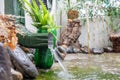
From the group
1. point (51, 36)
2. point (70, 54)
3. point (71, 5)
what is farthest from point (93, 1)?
point (51, 36)

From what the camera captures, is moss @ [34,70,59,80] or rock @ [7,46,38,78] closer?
rock @ [7,46,38,78]

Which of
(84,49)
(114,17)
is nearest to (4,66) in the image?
(84,49)

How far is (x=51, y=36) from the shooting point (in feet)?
18.6

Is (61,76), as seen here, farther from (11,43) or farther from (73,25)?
(73,25)

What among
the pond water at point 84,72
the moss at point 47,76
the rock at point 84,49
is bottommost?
the rock at point 84,49

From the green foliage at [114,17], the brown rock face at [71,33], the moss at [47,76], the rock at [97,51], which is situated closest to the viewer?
the moss at [47,76]

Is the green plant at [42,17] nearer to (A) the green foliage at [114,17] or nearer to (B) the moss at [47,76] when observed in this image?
(B) the moss at [47,76]

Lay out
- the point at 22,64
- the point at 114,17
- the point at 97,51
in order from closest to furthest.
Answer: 1. the point at 22,64
2. the point at 97,51
3. the point at 114,17

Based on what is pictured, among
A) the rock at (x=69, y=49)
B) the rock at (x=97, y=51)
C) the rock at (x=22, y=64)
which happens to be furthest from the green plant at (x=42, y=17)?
the rock at (x=97, y=51)

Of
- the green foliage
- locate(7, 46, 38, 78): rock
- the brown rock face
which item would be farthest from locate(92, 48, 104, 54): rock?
locate(7, 46, 38, 78): rock

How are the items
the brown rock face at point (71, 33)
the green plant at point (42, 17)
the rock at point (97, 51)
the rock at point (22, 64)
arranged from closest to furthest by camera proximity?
the rock at point (22, 64) → the green plant at point (42, 17) → the rock at point (97, 51) → the brown rock face at point (71, 33)

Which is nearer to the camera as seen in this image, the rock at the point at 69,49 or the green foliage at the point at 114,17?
the rock at the point at 69,49

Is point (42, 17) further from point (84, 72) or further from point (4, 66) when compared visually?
point (4, 66)

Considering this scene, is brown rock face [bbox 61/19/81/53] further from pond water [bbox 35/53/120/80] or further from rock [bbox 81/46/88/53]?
pond water [bbox 35/53/120/80]
